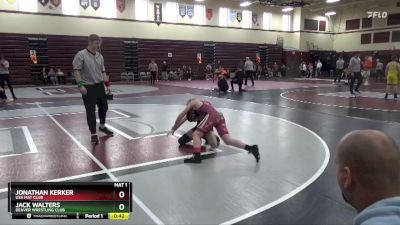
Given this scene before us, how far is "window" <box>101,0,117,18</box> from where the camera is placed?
25891 millimetres

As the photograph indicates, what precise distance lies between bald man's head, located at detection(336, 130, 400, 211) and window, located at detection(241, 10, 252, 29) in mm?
33340

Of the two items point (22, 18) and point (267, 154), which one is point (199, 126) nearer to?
point (267, 154)

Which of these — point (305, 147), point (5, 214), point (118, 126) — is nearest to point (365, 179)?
point (5, 214)

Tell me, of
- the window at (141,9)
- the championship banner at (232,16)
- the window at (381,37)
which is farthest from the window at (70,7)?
the window at (381,37)

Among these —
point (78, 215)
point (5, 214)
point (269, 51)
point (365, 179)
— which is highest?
point (269, 51)

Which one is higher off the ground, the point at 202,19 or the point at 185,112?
the point at 202,19

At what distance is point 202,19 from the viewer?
30672 mm

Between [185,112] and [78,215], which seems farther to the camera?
[185,112]

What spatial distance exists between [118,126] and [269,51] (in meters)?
28.9

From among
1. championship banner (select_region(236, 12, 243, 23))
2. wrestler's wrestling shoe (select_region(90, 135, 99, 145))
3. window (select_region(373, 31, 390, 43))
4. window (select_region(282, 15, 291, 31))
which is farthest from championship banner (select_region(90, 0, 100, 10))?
window (select_region(373, 31, 390, 43))

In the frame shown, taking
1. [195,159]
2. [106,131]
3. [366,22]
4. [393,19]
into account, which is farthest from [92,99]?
[366,22]

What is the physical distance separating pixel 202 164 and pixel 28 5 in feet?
75.0

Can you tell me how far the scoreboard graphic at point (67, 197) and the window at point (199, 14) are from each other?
2913 centimetres

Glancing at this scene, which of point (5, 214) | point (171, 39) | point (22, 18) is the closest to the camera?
point (5, 214)
